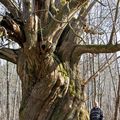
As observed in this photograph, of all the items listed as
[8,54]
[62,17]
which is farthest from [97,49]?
[8,54]

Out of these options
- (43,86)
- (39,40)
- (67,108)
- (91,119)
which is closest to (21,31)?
(39,40)

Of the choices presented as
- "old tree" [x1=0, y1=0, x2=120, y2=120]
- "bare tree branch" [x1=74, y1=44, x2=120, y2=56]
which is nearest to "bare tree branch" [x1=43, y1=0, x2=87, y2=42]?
"old tree" [x1=0, y1=0, x2=120, y2=120]

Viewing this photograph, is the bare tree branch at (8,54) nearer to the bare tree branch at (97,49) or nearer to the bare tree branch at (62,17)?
the bare tree branch at (62,17)

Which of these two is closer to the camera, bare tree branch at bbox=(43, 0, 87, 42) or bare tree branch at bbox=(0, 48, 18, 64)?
bare tree branch at bbox=(43, 0, 87, 42)

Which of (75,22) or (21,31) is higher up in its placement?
(75,22)

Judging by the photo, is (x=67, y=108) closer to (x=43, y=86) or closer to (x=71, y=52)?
(x=43, y=86)

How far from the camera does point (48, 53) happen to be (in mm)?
8008

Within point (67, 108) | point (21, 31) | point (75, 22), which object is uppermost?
point (75, 22)

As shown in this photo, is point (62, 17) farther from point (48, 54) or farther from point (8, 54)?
point (8, 54)

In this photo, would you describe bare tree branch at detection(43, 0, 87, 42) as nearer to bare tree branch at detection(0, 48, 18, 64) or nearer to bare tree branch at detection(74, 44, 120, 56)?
bare tree branch at detection(74, 44, 120, 56)

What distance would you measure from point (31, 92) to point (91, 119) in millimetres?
2369

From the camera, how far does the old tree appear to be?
7918 millimetres

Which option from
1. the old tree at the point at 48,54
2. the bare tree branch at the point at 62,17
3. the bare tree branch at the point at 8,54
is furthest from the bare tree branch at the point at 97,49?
the bare tree branch at the point at 8,54

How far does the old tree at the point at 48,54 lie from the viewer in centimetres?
792
